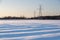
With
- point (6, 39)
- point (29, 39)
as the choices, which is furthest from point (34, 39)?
point (6, 39)

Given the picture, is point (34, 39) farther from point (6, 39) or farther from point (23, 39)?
point (6, 39)

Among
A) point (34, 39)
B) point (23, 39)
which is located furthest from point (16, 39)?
point (34, 39)

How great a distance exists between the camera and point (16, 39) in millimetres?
3217

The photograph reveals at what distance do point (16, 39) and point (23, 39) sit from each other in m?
0.17

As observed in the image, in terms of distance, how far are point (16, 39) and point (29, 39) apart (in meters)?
0.32

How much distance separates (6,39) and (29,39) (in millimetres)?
573

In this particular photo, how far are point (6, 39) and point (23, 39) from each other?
43 cm

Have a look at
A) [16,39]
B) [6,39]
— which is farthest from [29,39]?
[6,39]

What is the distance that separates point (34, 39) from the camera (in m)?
3.24

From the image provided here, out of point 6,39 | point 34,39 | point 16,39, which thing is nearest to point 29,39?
point 34,39

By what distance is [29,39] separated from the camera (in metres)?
3.24

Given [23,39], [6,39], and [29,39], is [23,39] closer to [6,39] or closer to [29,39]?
[29,39]

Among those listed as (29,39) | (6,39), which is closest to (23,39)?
(29,39)

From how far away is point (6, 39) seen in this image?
3.25 metres
